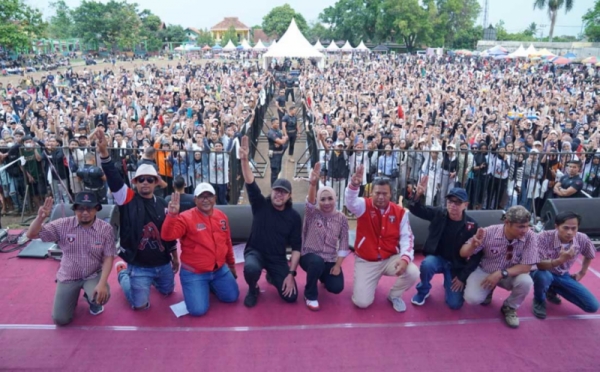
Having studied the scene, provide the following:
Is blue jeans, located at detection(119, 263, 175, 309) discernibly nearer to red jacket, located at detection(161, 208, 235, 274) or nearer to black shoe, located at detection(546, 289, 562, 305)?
red jacket, located at detection(161, 208, 235, 274)

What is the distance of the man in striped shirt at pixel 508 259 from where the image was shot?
4266 mm

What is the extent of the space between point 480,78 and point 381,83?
9535mm

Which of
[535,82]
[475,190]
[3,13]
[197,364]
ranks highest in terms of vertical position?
A: [3,13]

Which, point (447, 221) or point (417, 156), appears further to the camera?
point (417, 156)

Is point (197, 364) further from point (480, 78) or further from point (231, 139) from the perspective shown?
point (480, 78)

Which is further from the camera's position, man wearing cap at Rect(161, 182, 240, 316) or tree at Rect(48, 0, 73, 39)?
tree at Rect(48, 0, 73, 39)

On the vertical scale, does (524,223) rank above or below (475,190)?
above

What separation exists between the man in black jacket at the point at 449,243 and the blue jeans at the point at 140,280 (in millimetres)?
2714

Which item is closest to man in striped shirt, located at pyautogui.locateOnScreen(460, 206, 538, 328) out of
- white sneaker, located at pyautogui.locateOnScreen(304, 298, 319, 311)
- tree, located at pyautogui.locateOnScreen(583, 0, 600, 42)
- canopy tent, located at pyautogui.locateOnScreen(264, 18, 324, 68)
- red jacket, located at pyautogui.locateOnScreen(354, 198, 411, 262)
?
red jacket, located at pyautogui.locateOnScreen(354, 198, 411, 262)

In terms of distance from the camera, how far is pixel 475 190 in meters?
7.59

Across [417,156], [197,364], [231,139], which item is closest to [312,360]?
[197,364]

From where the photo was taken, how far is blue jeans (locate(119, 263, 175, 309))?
176 inches

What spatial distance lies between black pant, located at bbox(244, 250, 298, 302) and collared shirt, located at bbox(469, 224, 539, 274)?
199cm

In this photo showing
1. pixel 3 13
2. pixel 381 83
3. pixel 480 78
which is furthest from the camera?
pixel 3 13
